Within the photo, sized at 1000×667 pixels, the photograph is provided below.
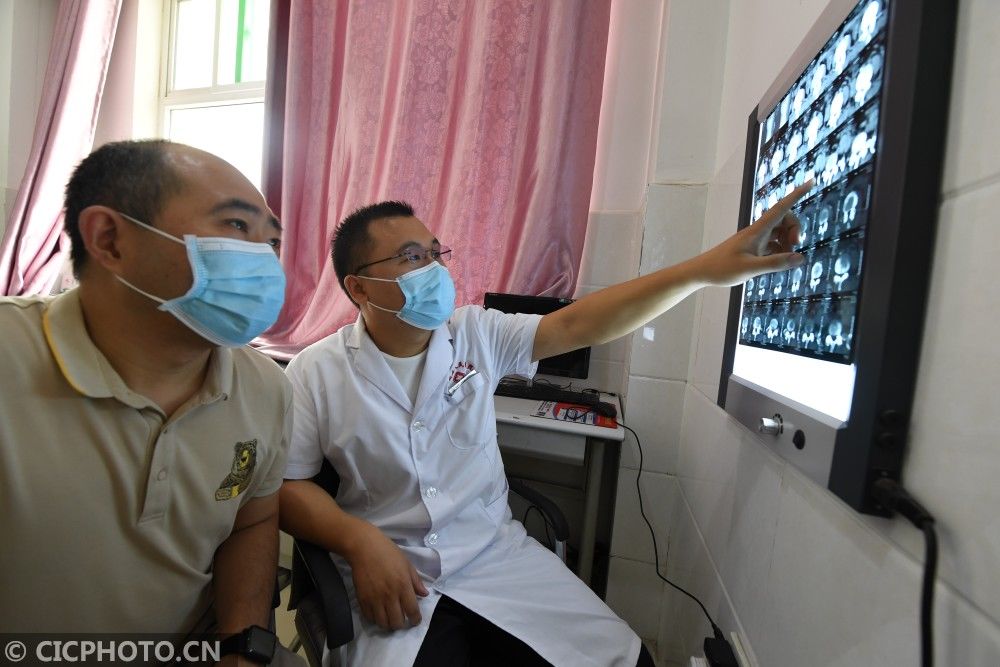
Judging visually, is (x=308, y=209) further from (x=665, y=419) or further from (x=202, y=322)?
(x=665, y=419)

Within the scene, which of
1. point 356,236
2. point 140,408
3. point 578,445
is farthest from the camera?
point 578,445

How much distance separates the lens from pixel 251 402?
903 millimetres

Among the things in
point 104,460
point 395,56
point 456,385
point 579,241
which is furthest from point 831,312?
point 395,56

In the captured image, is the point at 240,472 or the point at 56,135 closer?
the point at 240,472

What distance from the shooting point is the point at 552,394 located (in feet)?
5.93

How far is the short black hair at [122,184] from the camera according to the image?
75 centimetres

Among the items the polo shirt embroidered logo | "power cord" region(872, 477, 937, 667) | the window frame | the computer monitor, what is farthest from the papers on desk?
the window frame

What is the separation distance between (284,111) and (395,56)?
0.71 metres

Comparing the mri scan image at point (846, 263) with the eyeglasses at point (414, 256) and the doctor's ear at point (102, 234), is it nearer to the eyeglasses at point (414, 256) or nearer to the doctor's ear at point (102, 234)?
the eyeglasses at point (414, 256)

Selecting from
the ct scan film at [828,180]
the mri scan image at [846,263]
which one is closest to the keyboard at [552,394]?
the ct scan film at [828,180]

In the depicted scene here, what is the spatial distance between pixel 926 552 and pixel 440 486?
0.92 m

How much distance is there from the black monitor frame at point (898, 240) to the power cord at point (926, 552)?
3 cm

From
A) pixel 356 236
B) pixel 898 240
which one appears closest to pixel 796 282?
pixel 898 240

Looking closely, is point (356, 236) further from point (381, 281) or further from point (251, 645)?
point (251, 645)
